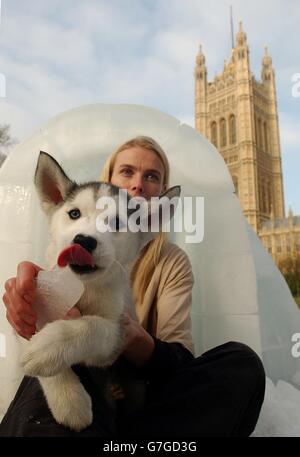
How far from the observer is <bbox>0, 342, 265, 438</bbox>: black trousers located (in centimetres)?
79

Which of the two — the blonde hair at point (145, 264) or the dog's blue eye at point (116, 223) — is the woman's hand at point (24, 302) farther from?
the blonde hair at point (145, 264)

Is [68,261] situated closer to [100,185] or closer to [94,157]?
[100,185]

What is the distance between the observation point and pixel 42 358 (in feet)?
1.82

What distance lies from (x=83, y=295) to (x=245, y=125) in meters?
30.0

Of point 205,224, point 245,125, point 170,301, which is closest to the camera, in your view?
point 170,301

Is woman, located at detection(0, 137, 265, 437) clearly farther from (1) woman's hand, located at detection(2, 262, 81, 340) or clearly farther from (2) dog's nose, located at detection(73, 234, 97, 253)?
(2) dog's nose, located at detection(73, 234, 97, 253)

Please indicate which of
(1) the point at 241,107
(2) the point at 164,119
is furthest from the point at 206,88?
(2) the point at 164,119

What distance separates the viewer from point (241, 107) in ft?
92.0

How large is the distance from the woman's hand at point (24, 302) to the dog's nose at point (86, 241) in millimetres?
112

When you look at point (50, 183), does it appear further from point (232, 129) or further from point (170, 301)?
point (232, 129)

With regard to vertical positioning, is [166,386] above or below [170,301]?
below

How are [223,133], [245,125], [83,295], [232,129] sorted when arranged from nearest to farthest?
[83,295], [245,125], [232,129], [223,133]

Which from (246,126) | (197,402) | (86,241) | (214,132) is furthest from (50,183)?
(214,132)

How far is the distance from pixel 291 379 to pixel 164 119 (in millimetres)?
1392
